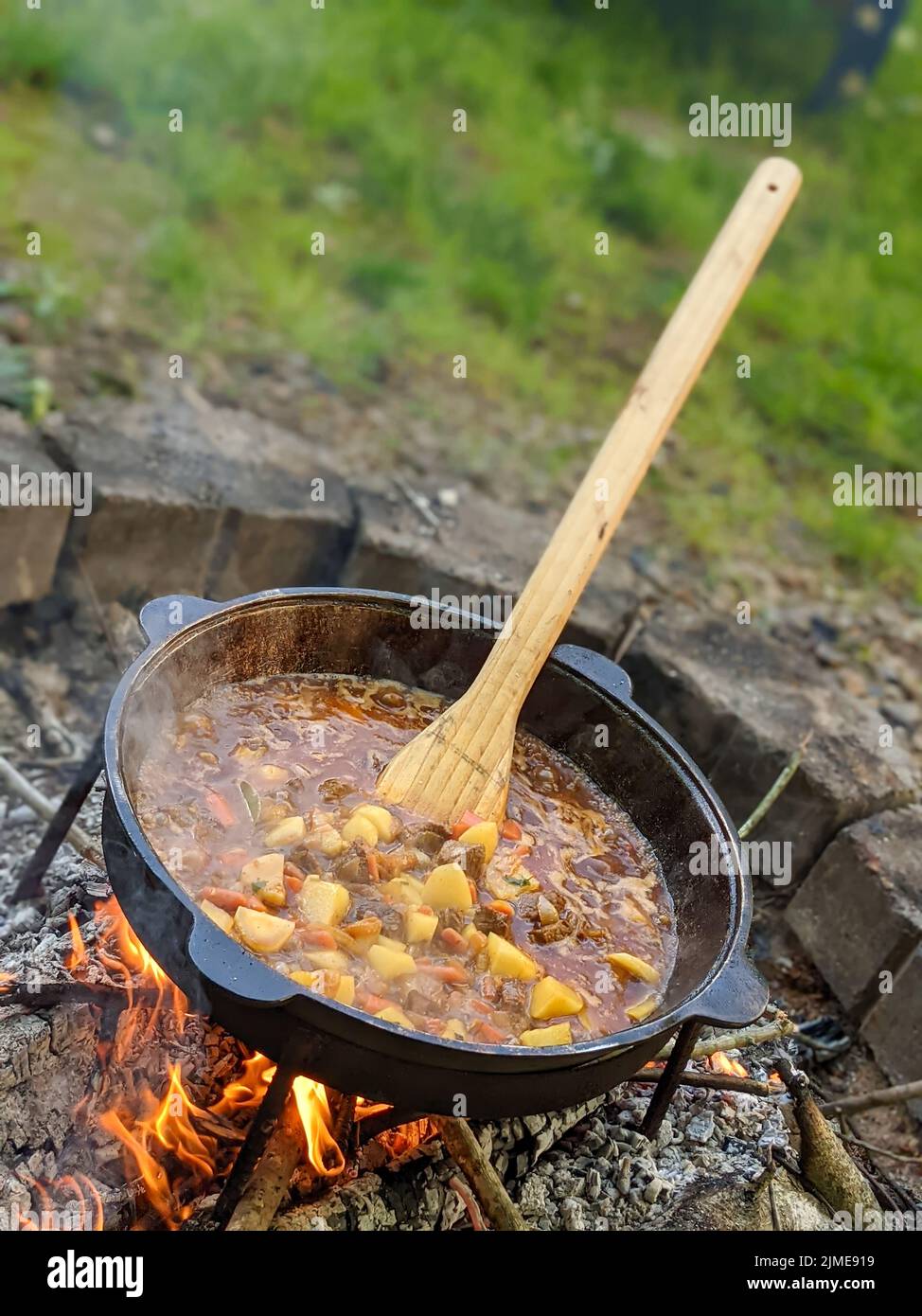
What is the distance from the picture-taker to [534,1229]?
8.92ft

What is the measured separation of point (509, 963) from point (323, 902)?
46 centimetres

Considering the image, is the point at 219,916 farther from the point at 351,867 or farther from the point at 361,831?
the point at 361,831

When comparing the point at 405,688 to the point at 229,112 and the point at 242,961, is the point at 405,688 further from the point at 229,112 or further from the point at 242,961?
the point at 229,112

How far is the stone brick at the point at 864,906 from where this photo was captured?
3713 millimetres

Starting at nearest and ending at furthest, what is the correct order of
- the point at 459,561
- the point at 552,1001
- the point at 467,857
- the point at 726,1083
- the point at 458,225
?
1. the point at 552,1001
2. the point at 467,857
3. the point at 726,1083
4. the point at 459,561
5. the point at 458,225

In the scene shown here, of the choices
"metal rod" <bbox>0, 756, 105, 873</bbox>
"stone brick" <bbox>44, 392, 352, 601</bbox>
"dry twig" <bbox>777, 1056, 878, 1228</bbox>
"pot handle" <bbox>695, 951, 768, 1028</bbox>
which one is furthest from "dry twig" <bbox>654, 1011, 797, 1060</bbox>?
"stone brick" <bbox>44, 392, 352, 601</bbox>

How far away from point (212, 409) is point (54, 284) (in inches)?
43.7

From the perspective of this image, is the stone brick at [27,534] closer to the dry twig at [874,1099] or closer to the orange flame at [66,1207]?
the orange flame at [66,1207]

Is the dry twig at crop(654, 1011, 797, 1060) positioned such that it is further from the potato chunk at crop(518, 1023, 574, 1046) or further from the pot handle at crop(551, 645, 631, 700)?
the pot handle at crop(551, 645, 631, 700)
